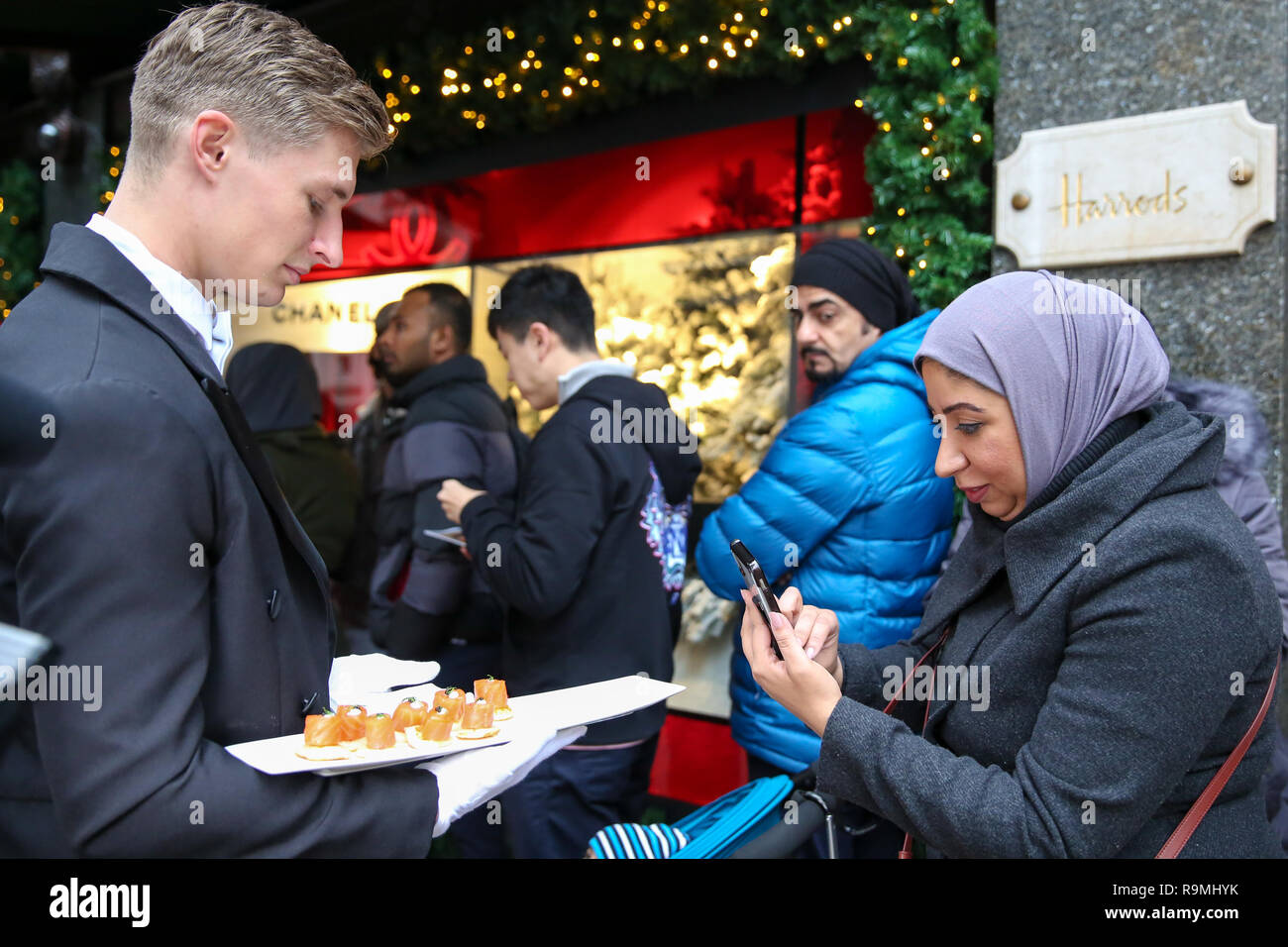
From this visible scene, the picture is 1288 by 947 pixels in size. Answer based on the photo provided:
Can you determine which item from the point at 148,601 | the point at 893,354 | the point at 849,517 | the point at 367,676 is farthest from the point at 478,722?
the point at 893,354

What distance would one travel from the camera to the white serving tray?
122 centimetres

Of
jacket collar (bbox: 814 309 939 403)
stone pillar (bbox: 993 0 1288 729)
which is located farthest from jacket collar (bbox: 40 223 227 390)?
stone pillar (bbox: 993 0 1288 729)

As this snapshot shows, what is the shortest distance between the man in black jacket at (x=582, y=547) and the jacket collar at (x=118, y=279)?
1.56 metres

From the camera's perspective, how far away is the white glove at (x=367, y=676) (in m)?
1.66

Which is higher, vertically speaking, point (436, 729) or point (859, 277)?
point (859, 277)

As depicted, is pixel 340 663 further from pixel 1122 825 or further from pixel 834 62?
pixel 834 62

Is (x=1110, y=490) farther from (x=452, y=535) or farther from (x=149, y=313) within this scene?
(x=452, y=535)

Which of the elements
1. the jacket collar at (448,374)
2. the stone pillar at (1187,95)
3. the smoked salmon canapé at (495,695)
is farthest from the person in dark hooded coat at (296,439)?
the stone pillar at (1187,95)

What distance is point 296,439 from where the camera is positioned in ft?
12.8

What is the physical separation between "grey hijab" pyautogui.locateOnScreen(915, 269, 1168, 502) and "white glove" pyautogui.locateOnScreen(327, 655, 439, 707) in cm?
106

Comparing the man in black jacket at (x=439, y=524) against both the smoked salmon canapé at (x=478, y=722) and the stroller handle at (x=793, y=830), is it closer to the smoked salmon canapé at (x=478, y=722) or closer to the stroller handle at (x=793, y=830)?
the stroller handle at (x=793, y=830)

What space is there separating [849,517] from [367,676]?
1.57 m

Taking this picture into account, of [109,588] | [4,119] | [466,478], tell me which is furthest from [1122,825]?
[4,119]

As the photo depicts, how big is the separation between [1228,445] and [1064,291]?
4.72 feet
